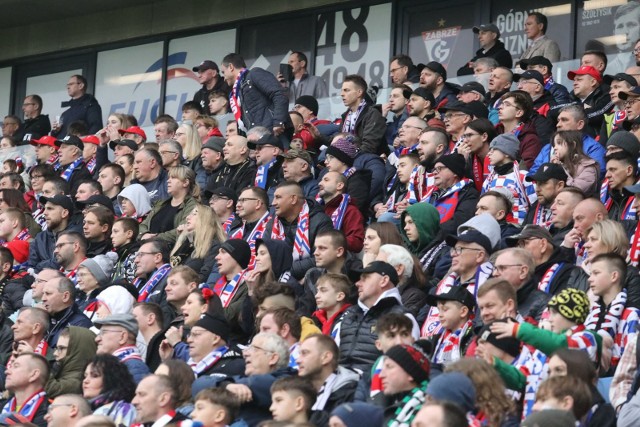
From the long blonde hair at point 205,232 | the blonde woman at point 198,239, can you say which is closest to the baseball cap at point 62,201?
the blonde woman at point 198,239

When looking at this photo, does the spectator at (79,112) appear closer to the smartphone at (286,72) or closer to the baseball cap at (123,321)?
the smartphone at (286,72)

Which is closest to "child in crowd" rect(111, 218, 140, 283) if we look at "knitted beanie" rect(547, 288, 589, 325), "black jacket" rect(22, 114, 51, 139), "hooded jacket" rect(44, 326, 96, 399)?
"hooded jacket" rect(44, 326, 96, 399)

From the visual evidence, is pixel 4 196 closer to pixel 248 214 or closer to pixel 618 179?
pixel 248 214

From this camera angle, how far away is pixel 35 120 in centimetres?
2277

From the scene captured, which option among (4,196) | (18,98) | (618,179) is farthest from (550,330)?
(18,98)

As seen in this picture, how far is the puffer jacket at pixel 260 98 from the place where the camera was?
58.2 feet

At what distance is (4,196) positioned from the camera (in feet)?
61.5

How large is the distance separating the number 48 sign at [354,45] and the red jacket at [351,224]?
6.13m

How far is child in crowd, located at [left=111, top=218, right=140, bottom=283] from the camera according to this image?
15.8m

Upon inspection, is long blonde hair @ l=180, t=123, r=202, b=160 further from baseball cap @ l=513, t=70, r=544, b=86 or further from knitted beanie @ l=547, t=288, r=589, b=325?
knitted beanie @ l=547, t=288, r=589, b=325

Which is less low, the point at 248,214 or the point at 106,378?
the point at 248,214

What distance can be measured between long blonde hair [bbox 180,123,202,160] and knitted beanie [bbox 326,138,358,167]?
270 centimetres

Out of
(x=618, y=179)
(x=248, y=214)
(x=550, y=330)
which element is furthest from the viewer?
(x=248, y=214)

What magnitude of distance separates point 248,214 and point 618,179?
12.4ft
